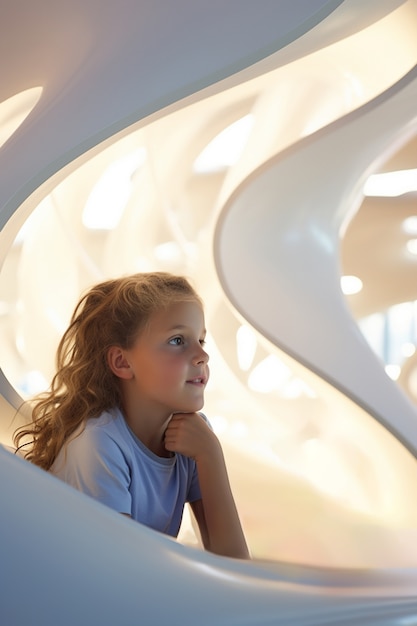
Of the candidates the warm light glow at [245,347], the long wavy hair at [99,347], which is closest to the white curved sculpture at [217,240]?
the long wavy hair at [99,347]

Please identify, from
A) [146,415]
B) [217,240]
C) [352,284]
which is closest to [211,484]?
[146,415]

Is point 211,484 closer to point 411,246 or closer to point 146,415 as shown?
point 146,415

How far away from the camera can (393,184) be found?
3.42 m

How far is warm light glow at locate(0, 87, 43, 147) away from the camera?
3.54 ft

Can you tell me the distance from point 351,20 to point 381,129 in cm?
44

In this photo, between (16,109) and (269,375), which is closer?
(16,109)

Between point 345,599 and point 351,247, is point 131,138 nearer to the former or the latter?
point 345,599

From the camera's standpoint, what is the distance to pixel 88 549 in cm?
65

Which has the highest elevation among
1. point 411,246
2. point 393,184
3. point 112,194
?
point 393,184

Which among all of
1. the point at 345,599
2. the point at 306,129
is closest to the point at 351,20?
the point at 306,129

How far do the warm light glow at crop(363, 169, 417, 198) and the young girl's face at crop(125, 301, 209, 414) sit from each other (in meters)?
2.32

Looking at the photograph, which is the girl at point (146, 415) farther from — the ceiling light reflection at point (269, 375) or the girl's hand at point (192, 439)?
the ceiling light reflection at point (269, 375)

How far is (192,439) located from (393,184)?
251 centimetres

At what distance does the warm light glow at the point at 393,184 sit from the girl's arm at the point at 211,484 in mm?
2390
